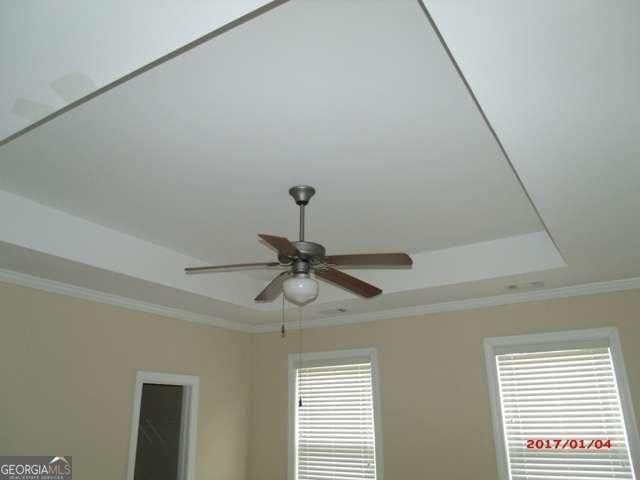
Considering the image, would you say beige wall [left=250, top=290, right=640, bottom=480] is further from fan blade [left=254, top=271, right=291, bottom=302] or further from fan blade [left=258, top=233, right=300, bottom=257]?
fan blade [left=258, top=233, right=300, bottom=257]

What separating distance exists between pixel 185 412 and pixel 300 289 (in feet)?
9.58

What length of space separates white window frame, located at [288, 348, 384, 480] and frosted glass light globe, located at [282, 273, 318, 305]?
8.43 feet

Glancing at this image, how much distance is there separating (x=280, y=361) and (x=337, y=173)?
328 cm

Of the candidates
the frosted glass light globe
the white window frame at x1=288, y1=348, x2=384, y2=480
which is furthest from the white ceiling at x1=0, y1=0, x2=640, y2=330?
the white window frame at x1=288, y1=348, x2=384, y2=480

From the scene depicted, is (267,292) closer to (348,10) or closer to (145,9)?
(348,10)

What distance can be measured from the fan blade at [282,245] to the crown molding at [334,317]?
2249 millimetres

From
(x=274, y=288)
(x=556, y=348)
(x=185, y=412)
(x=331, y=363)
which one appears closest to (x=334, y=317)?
(x=331, y=363)

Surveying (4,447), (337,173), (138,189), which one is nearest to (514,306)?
(337,173)

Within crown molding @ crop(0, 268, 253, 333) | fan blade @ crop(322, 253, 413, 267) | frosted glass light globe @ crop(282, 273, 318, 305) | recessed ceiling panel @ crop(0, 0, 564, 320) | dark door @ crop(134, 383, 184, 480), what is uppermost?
recessed ceiling panel @ crop(0, 0, 564, 320)

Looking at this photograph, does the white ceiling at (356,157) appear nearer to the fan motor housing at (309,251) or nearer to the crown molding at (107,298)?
the crown molding at (107,298)

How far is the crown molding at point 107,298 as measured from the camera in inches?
141

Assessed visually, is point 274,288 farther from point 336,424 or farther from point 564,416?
point 564,416

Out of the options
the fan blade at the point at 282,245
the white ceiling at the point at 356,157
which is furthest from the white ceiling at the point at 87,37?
the fan blade at the point at 282,245

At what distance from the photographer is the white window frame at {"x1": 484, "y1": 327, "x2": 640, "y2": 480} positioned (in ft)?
12.2
